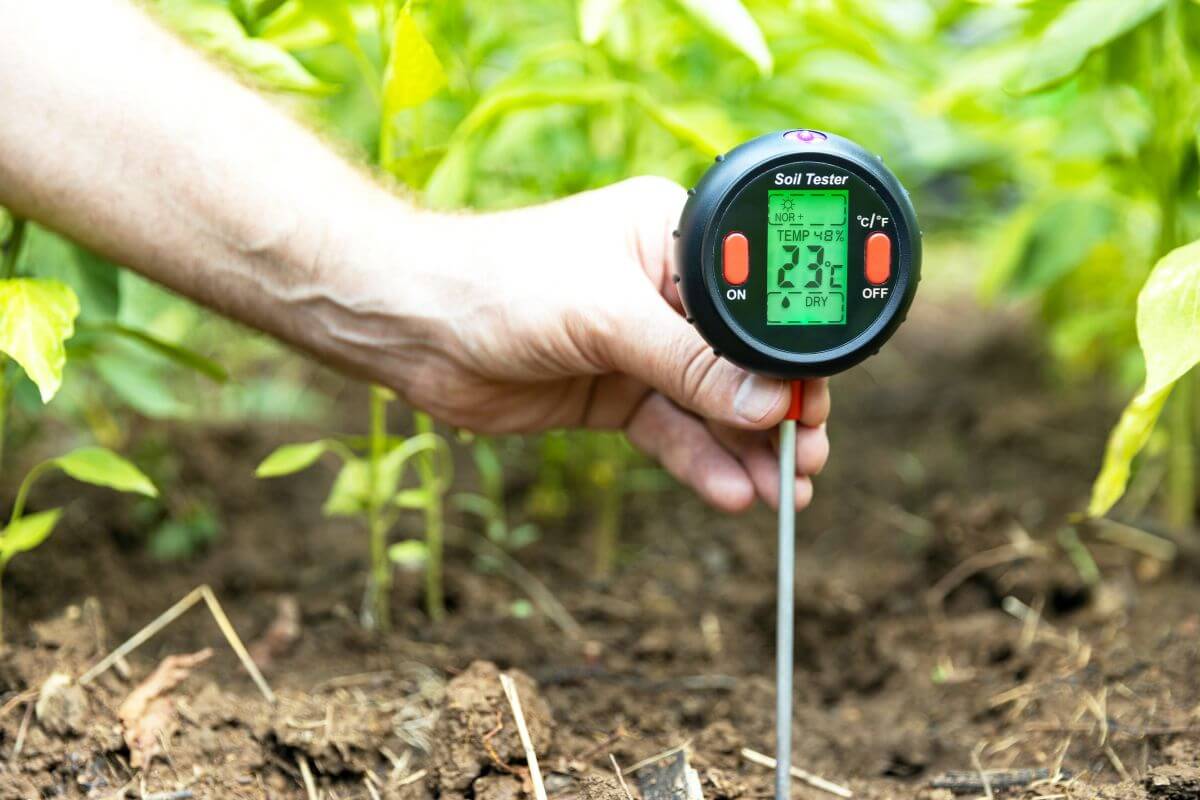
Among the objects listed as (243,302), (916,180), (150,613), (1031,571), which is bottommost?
(150,613)

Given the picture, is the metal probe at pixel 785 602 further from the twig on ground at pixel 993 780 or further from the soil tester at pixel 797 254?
the twig on ground at pixel 993 780

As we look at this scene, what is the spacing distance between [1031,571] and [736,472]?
0.55 metres

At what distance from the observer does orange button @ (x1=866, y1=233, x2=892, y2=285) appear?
1062mm

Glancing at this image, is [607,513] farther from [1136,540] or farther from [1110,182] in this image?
[1110,182]

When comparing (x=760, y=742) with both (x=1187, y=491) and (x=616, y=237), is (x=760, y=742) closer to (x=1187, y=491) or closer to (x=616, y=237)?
(x=616, y=237)

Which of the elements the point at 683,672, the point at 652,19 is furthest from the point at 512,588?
the point at 652,19

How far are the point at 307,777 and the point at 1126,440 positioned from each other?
0.95m

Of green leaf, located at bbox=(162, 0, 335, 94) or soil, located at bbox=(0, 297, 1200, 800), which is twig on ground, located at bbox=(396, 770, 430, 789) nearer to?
soil, located at bbox=(0, 297, 1200, 800)

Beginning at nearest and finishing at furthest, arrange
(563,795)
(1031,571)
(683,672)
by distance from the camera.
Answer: (563,795) < (683,672) < (1031,571)

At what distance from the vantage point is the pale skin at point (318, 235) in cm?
121

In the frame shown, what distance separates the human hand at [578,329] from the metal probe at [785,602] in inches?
1.0

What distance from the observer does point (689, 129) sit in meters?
1.40

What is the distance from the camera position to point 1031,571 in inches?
65.3

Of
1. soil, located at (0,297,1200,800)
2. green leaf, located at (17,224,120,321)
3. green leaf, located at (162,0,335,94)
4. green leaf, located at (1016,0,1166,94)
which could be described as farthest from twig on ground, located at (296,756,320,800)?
green leaf, located at (1016,0,1166,94)
